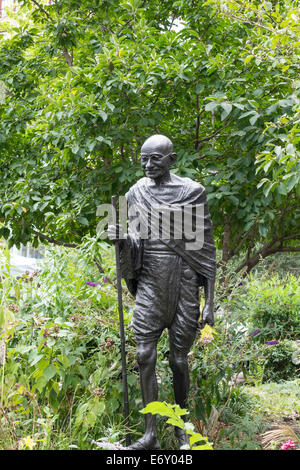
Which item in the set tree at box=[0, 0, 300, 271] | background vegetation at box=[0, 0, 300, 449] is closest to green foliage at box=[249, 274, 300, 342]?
background vegetation at box=[0, 0, 300, 449]

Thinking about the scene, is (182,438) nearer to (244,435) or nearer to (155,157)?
(244,435)

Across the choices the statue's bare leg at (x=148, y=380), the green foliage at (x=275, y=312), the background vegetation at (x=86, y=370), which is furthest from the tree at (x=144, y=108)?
the statue's bare leg at (x=148, y=380)

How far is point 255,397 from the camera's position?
581 cm

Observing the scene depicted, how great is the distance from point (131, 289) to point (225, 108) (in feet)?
6.79

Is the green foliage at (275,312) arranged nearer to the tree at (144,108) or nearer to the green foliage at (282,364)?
the green foliage at (282,364)

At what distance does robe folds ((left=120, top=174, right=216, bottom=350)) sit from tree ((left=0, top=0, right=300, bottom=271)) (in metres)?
1.06

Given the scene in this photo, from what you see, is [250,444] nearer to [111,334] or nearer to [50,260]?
[111,334]

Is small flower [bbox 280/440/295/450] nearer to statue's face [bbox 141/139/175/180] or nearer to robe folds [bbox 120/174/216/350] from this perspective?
robe folds [bbox 120/174/216/350]

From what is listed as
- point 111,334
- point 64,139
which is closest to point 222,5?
point 64,139

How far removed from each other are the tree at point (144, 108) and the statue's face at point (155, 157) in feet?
3.74

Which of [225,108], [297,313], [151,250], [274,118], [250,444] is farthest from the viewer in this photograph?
[297,313]

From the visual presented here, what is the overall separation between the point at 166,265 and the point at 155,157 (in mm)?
749

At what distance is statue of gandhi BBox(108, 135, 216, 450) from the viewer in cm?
364

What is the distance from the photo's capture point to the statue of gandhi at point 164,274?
3.64 m
